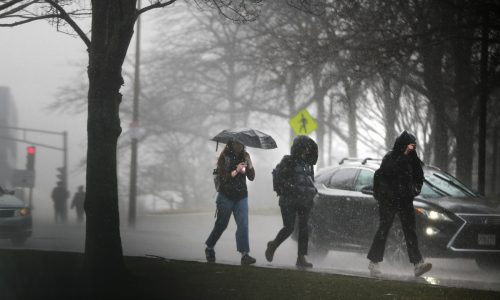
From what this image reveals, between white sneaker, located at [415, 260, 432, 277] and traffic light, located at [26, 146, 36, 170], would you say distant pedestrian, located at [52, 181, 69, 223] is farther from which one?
white sneaker, located at [415, 260, 432, 277]

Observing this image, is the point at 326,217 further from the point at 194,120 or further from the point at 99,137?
the point at 194,120

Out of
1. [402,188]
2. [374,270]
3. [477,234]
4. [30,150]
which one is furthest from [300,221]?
[30,150]

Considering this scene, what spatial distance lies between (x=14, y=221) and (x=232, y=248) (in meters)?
4.39

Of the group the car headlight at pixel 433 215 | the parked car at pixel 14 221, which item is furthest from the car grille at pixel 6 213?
the car headlight at pixel 433 215

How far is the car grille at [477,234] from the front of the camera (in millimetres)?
12906

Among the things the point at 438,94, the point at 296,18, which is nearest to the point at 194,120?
the point at 296,18

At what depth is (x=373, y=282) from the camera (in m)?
10.7

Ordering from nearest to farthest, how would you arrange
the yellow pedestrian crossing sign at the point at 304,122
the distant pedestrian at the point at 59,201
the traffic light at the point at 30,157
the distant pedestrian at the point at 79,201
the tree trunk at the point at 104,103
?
the tree trunk at the point at 104,103 < the yellow pedestrian crossing sign at the point at 304,122 < the distant pedestrian at the point at 79,201 < the distant pedestrian at the point at 59,201 < the traffic light at the point at 30,157

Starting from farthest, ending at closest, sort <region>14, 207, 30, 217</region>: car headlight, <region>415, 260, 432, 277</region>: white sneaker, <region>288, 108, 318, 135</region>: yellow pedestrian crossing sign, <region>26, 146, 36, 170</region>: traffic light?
1. <region>26, 146, 36, 170</region>: traffic light
2. <region>288, 108, 318, 135</region>: yellow pedestrian crossing sign
3. <region>14, 207, 30, 217</region>: car headlight
4. <region>415, 260, 432, 277</region>: white sneaker

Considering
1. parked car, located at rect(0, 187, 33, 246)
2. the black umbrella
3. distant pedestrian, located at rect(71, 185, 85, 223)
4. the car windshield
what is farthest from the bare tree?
distant pedestrian, located at rect(71, 185, 85, 223)

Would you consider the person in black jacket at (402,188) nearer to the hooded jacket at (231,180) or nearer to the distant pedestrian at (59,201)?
the hooded jacket at (231,180)

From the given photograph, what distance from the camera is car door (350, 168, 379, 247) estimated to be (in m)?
13.9

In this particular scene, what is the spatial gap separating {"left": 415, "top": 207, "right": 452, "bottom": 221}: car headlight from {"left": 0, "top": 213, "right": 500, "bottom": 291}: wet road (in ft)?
2.41

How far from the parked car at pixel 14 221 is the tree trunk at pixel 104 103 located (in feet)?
29.2
